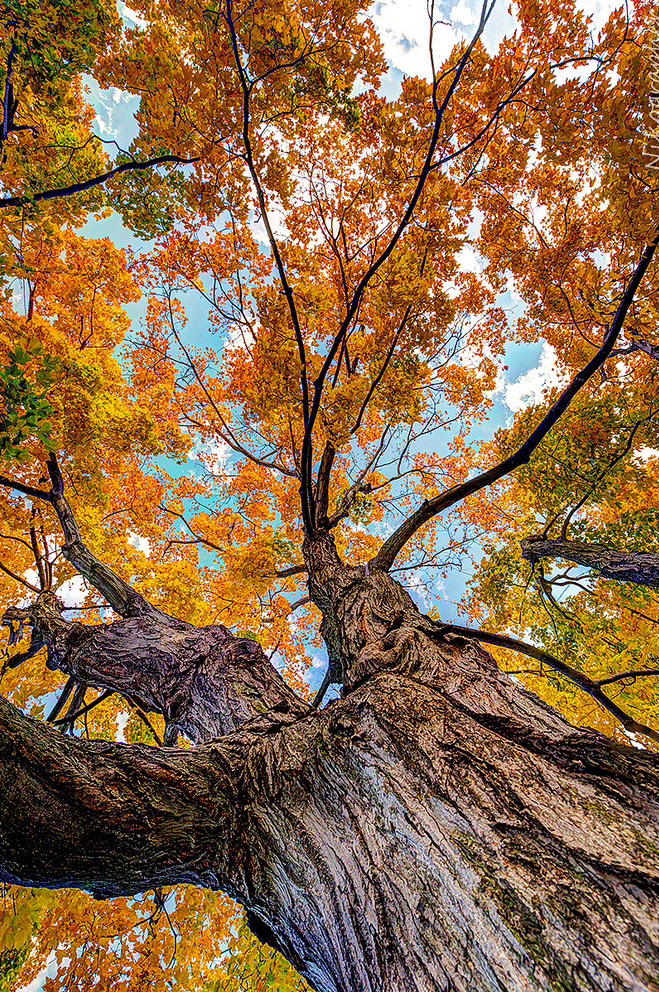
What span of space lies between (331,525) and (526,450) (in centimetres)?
252

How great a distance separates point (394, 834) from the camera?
1390 millimetres

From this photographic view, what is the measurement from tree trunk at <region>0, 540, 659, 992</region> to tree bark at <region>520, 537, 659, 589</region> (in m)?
2.66

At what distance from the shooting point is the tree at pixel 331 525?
1230mm

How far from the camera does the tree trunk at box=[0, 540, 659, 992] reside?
1.02m

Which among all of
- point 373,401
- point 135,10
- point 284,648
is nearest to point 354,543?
point 284,648

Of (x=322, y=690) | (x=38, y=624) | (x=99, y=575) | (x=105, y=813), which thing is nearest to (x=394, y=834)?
(x=105, y=813)

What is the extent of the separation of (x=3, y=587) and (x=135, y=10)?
7119 millimetres

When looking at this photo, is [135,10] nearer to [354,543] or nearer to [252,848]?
[252,848]

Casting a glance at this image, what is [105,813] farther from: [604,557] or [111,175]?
[111,175]

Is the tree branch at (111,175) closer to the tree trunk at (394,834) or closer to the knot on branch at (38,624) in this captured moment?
the knot on branch at (38,624)

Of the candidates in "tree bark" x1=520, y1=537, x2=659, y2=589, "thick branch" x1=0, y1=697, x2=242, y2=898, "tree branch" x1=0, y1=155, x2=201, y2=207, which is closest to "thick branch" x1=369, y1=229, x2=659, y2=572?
"tree bark" x1=520, y1=537, x2=659, y2=589

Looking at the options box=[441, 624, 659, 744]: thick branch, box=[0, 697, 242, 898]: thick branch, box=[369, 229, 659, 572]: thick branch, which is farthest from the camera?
box=[441, 624, 659, 744]: thick branch

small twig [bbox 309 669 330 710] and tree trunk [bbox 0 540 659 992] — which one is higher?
small twig [bbox 309 669 330 710]

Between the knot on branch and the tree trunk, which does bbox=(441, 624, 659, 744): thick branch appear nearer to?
the tree trunk
